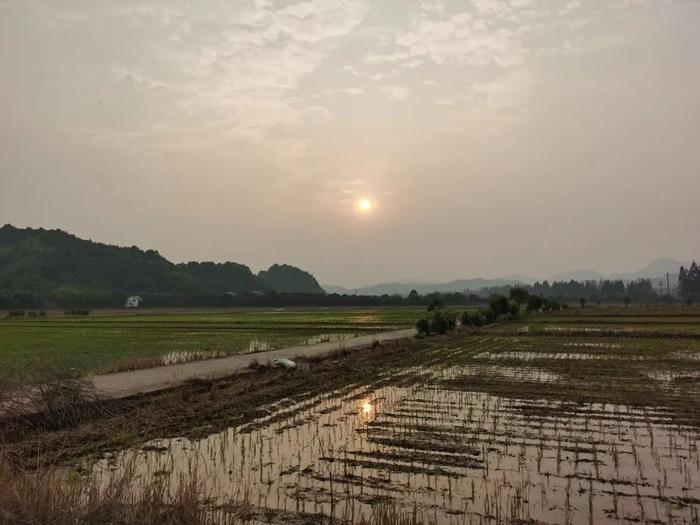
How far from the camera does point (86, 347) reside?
1017 inches

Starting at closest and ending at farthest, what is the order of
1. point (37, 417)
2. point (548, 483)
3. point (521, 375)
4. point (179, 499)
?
point (179, 499)
point (548, 483)
point (37, 417)
point (521, 375)

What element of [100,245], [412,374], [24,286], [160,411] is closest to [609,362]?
[412,374]

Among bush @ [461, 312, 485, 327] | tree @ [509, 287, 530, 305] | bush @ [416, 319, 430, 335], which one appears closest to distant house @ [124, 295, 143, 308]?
tree @ [509, 287, 530, 305]

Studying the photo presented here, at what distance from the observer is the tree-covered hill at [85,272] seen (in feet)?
340

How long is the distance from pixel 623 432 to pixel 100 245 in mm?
137325

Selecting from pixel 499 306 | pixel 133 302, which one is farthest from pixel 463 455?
pixel 133 302

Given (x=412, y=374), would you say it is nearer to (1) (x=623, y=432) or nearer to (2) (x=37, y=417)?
(1) (x=623, y=432)

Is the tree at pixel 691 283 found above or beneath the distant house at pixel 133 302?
above

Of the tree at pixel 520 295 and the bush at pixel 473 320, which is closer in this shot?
the bush at pixel 473 320

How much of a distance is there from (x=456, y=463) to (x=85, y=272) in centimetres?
12684

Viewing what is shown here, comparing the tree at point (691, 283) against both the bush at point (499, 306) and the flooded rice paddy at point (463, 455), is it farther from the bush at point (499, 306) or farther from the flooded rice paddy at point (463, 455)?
the flooded rice paddy at point (463, 455)

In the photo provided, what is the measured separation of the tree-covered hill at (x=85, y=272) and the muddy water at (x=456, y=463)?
97.7 m

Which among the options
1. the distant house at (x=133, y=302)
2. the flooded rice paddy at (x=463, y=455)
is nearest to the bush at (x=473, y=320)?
the flooded rice paddy at (x=463, y=455)

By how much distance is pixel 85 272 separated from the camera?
119 metres
